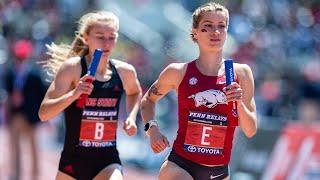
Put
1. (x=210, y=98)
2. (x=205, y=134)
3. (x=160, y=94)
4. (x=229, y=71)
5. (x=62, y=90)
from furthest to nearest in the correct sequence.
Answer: (x=62, y=90) < (x=160, y=94) < (x=205, y=134) < (x=210, y=98) < (x=229, y=71)

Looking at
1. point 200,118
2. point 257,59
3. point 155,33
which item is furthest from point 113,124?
point 155,33

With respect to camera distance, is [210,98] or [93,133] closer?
[210,98]

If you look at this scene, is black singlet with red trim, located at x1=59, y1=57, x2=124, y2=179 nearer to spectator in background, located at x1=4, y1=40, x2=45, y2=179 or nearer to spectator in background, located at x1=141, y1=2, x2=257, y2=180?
spectator in background, located at x1=141, y1=2, x2=257, y2=180

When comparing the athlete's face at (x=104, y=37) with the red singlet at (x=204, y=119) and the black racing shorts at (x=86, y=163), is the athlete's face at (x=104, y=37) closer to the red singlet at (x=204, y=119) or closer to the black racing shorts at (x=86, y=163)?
the black racing shorts at (x=86, y=163)

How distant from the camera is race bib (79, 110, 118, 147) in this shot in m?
6.68

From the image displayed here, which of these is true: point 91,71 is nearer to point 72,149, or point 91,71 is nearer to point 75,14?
point 72,149

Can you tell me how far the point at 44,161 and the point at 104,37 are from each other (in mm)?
7733

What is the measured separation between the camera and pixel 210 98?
5863 millimetres

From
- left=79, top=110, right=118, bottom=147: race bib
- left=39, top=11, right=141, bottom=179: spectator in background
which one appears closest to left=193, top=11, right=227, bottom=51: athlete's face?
left=39, top=11, right=141, bottom=179: spectator in background

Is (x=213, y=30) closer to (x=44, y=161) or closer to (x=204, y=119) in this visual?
(x=204, y=119)

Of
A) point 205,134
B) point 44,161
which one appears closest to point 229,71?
point 205,134

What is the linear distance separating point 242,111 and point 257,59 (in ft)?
35.3

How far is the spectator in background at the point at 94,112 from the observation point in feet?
21.7

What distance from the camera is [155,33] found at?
17828 mm
